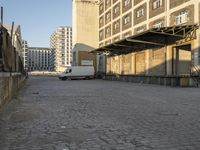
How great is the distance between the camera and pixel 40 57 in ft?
623

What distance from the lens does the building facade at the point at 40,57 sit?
184625 mm

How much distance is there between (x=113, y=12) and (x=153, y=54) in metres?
21.3

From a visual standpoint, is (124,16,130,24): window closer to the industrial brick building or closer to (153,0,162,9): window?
the industrial brick building

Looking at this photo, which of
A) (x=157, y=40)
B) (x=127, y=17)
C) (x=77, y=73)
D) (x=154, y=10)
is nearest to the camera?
(x=157, y=40)

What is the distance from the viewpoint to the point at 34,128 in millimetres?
6953

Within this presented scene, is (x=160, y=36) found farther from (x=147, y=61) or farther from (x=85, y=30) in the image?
(x=85, y=30)

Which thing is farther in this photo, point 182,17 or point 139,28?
point 139,28

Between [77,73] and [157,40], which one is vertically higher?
[157,40]

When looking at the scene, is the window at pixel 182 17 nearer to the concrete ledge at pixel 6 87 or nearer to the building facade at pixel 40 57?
the concrete ledge at pixel 6 87

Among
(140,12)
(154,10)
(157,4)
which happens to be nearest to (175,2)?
(157,4)

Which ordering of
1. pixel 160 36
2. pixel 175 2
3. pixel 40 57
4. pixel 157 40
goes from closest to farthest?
1. pixel 175 2
2. pixel 160 36
3. pixel 157 40
4. pixel 40 57

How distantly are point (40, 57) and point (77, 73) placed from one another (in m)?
143

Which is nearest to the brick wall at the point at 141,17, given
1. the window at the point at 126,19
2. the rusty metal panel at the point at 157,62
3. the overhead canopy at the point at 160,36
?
the overhead canopy at the point at 160,36

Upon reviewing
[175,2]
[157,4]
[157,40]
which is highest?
[157,4]
